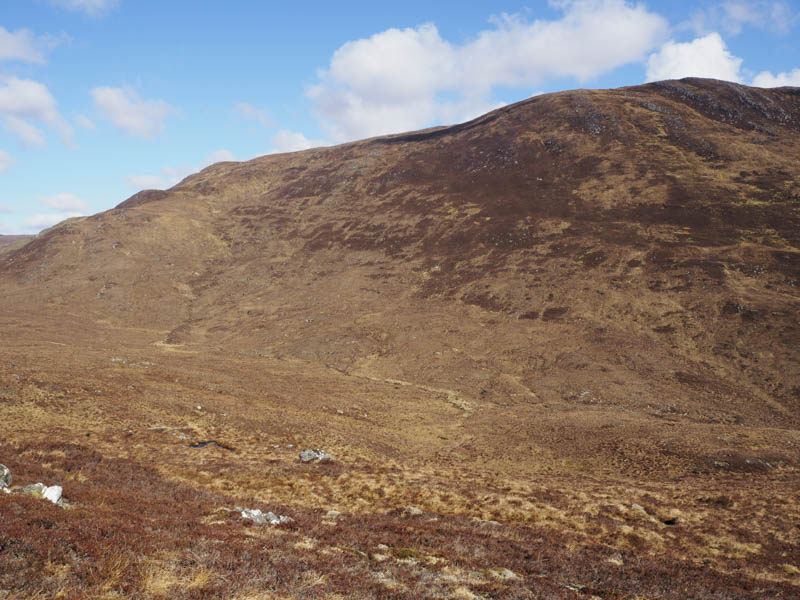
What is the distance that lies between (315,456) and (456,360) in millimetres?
31616

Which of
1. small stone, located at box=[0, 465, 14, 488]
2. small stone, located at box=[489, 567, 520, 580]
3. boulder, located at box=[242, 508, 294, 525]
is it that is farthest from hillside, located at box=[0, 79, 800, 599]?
small stone, located at box=[0, 465, 14, 488]

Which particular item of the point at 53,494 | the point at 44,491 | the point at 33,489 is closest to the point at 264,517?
the point at 53,494

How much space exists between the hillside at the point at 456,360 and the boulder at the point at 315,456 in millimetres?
798

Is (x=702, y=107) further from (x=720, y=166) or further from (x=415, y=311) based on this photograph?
(x=415, y=311)

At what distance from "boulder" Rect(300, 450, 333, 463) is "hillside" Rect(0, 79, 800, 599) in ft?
2.62

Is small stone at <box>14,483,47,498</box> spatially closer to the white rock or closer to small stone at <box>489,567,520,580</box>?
the white rock

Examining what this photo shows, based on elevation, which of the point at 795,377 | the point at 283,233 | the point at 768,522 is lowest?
the point at 795,377

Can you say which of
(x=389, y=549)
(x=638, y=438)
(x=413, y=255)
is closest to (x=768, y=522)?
(x=638, y=438)

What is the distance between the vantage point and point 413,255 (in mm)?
83750

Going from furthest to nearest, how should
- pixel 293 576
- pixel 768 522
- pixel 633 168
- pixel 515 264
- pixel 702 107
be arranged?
1. pixel 702 107
2. pixel 633 168
3. pixel 515 264
4. pixel 768 522
5. pixel 293 576

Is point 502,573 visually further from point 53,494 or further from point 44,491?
point 44,491

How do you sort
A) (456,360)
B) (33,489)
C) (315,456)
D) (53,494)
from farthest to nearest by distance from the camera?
(456,360), (315,456), (33,489), (53,494)

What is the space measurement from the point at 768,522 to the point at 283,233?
98579 millimetres

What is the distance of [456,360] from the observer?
54.7m
